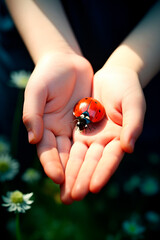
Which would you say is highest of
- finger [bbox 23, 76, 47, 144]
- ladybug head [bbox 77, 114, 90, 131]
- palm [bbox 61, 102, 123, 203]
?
finger [bbox 23, 76, 47, 144]

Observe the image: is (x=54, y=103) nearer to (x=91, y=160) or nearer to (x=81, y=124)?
(x=81, y=124)

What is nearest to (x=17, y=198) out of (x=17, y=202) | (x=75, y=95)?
(x=17, y=202)

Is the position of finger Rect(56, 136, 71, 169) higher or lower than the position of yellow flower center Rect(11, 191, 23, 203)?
higher

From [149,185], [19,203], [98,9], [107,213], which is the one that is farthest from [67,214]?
[98,9]

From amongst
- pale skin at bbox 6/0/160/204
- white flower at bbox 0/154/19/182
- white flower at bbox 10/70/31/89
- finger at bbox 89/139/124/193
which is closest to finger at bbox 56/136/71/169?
pale skin at bbox 6/0/160/204

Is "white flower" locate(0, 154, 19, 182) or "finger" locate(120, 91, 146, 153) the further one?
"white flower" locate(0, 154, 19, 182)

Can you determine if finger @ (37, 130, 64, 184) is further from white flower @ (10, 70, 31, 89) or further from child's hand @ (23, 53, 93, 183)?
white flower @ (10, 70, 31, 89)

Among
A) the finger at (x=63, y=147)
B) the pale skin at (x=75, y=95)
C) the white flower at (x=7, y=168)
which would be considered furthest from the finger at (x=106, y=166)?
the white flower at (x=7, y=168)
